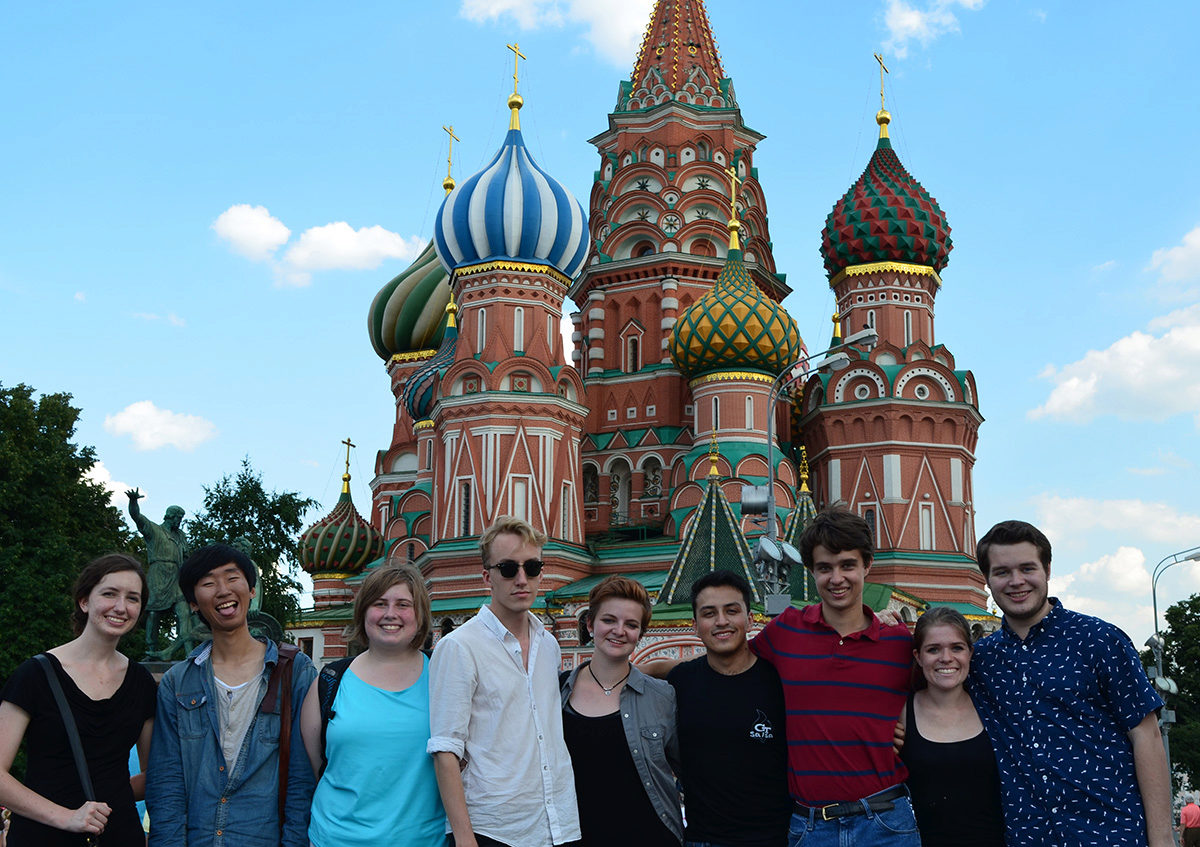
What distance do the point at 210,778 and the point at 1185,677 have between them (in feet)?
128

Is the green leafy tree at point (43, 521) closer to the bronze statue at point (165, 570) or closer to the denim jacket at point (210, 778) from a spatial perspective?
the bronze statue at point (165, 570)

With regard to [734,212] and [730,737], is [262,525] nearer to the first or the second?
[734,212]

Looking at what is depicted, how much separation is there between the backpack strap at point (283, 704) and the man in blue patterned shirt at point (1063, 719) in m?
2.61

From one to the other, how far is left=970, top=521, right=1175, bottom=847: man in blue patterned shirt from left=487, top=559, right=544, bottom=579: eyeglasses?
1.71 m

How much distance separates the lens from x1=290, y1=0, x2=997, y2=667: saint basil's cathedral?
2733 cm

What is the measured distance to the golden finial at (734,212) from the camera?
98.7 feet

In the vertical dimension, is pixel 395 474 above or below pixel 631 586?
above

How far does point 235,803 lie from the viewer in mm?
4652

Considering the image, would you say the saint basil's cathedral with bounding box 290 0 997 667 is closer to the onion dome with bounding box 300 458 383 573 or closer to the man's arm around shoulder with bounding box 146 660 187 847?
the onion dome with bounding box 300 458 383 573

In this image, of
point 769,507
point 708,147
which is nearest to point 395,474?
point 708,147

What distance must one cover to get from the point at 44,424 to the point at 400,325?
13920 mm

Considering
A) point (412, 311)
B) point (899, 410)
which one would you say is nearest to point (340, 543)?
point (412, 311)

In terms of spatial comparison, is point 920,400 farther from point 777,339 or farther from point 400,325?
point 400,325

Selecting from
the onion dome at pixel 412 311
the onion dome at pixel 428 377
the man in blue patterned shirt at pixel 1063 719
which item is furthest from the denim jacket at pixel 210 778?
the onion dome at pixel 412 311
